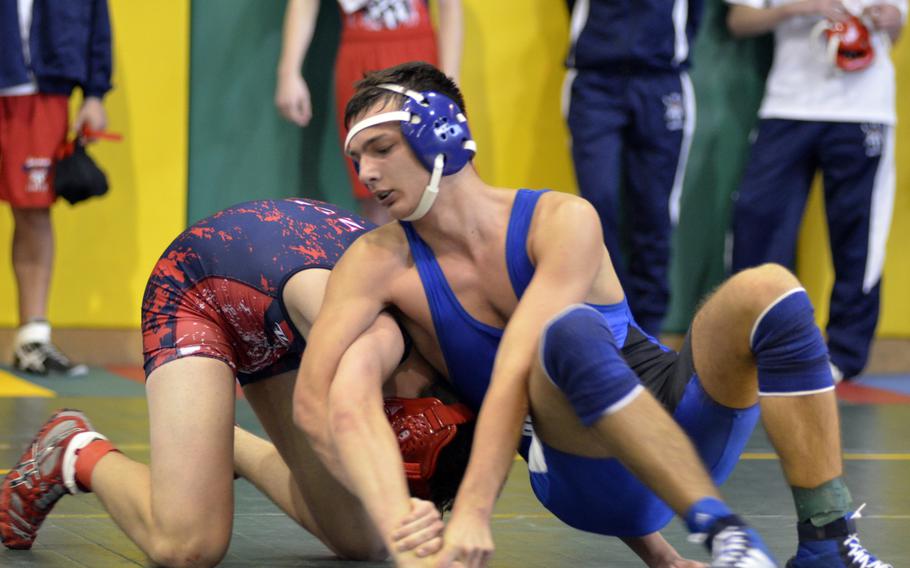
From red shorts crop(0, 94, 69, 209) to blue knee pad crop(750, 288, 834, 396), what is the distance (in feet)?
13.2

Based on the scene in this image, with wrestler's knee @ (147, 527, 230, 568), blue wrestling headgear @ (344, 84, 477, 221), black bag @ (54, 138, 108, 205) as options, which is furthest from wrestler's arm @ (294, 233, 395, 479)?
black bag @ (54, 138, 108, 205)

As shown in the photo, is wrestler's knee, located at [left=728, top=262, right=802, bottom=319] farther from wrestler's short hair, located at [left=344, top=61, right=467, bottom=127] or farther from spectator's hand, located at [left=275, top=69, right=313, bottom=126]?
spectator's hand, located at [left=275, top=69, right=313, bottom=126]

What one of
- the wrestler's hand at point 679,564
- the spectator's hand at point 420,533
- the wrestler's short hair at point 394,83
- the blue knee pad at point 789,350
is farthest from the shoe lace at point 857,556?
the wrestler's short hair at point 394,83

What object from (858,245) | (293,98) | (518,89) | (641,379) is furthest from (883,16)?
(641,379)

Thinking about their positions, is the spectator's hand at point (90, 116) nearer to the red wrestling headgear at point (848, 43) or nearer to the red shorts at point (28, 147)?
the red shorts at point (28, 147)

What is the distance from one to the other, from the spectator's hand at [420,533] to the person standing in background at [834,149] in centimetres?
422

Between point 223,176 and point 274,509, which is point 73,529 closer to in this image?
point 274,509

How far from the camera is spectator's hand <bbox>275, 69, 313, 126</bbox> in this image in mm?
6293

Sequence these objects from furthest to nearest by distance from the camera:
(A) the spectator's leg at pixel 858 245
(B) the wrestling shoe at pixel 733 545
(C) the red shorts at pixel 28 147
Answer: (A) the spectator's leg at pixel 858 245 < (C) the red shorts at pixel 28 147 < (B) the wrestling shoe at pixel 733 545

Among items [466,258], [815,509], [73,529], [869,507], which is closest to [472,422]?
[466,258]

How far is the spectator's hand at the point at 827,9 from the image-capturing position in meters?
6.36

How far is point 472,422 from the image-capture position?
317 centimetres

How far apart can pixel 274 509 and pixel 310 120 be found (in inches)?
124

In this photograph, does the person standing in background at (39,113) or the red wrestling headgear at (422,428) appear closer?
the red wrestling headgear at (422,428)
